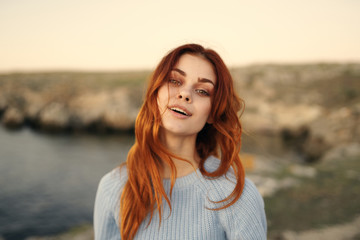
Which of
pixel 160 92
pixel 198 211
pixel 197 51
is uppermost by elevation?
pixel 197 51

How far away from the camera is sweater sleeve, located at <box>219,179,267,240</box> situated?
1.72 m

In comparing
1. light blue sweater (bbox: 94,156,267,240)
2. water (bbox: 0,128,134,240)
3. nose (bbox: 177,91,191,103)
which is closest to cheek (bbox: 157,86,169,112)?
nose (bbox: 177,91,191,103)

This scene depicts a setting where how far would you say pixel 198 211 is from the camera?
1.86 m

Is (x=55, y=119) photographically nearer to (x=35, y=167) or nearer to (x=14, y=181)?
(x=35, y=167)

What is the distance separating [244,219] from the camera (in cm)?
174

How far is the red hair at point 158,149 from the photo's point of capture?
6.23 ft

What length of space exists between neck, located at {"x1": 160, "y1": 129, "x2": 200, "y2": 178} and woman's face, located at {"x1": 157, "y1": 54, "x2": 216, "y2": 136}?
94 mm

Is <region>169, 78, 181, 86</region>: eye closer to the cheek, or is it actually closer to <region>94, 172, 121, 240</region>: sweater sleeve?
the cheek

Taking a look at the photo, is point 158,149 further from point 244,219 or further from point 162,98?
point 244,219

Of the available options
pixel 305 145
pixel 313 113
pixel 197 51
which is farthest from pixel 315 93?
pixel 197 51

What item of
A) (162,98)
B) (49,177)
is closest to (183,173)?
(162,98)

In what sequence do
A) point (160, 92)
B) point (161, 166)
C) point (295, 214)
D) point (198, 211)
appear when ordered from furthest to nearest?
point (295, 214)
point (161, 166)
point (160, 92)
point (198, 211)

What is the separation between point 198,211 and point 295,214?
5845 millimetres

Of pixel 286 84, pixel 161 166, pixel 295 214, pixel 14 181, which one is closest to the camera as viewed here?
pixel 161 166
